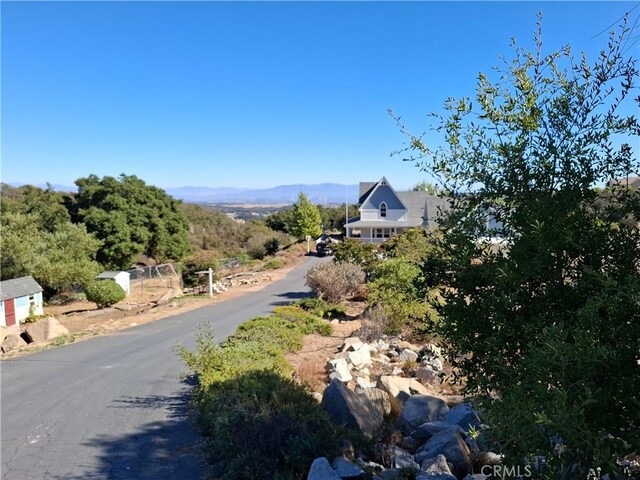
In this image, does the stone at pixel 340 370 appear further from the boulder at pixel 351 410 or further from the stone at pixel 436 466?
the stone at pixel 436 466

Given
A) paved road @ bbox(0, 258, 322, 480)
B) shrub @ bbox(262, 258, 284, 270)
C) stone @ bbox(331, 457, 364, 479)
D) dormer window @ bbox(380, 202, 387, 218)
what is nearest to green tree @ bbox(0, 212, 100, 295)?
paved road @ bbox(0, 258, 322, 480)

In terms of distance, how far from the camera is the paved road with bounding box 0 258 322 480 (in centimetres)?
682

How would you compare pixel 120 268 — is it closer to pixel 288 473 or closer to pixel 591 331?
pixel 288 473

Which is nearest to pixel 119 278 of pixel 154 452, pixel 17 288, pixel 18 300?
pixel 17 288

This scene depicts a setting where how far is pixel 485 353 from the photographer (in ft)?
12.8

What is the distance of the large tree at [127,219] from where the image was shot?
1318 inches

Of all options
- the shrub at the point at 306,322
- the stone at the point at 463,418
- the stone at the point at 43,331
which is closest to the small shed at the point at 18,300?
the stone at the point at 43,331

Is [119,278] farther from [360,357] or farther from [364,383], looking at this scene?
[364,383]

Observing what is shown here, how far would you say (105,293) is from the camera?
23000 mm

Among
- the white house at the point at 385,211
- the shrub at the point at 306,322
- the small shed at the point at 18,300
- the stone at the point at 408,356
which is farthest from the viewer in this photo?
the white house at the point at 385,211

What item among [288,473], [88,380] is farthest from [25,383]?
[288,473]

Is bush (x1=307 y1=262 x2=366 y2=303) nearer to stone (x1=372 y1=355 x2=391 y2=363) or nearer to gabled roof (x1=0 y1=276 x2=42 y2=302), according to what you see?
stone (x1=372 y1=355 x2=391 y2=363)

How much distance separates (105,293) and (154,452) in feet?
57.9

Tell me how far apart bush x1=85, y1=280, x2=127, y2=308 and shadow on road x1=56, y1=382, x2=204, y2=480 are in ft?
51.7
